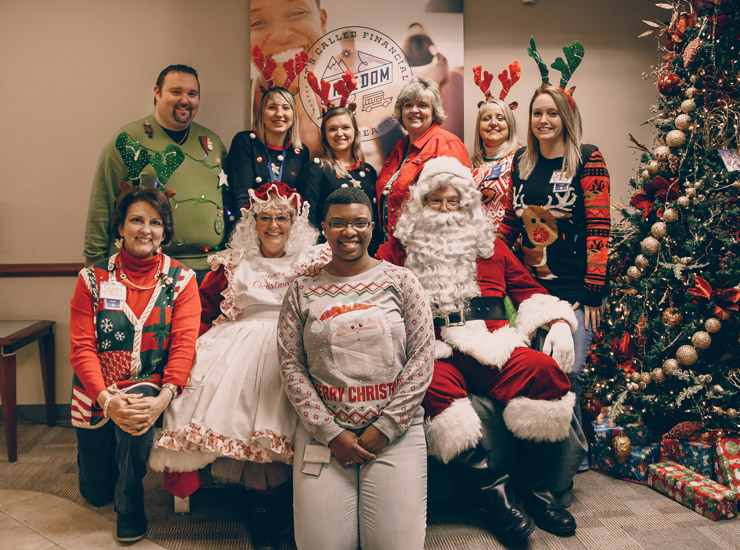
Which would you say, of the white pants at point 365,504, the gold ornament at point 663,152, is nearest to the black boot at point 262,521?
the white pants at point 365,504

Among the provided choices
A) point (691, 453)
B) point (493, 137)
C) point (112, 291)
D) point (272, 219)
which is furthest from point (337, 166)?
point (691, 453)

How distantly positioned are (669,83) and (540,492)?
2.16 m

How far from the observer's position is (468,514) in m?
2.22

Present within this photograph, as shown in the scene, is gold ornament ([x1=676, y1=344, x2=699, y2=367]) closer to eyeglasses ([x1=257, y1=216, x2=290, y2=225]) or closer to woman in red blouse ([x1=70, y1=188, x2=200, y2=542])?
eyeglasses ([x1=257, y1=216, x2=290, y2=225])

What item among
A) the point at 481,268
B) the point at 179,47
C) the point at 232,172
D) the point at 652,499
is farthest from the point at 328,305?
the point at 179,47

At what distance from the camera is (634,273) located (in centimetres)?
264

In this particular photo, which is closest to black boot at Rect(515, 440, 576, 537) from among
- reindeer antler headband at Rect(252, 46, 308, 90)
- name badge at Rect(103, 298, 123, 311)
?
name badge at Rect(103, 298, 123, 311)

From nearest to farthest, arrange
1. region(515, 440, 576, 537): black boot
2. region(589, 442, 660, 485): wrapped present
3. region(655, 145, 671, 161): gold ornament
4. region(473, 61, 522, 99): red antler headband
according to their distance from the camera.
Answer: region(515, 440, 576, 537): black boot
region(589, 442, 660, 485): wrapped present
region(655, 145, 671, 161): gold ornament
region(473, 61, 522, 99): red antler headband

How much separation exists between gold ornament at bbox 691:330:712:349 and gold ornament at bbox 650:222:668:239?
51cm

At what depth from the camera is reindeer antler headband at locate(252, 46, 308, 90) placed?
2.97m

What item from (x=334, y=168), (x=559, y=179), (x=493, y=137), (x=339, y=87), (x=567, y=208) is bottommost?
(x=567, y=208)

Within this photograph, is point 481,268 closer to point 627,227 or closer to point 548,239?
point 548,239

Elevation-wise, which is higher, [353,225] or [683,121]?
[683,121]

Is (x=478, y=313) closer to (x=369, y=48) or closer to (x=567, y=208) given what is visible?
(x=567, y=208)
